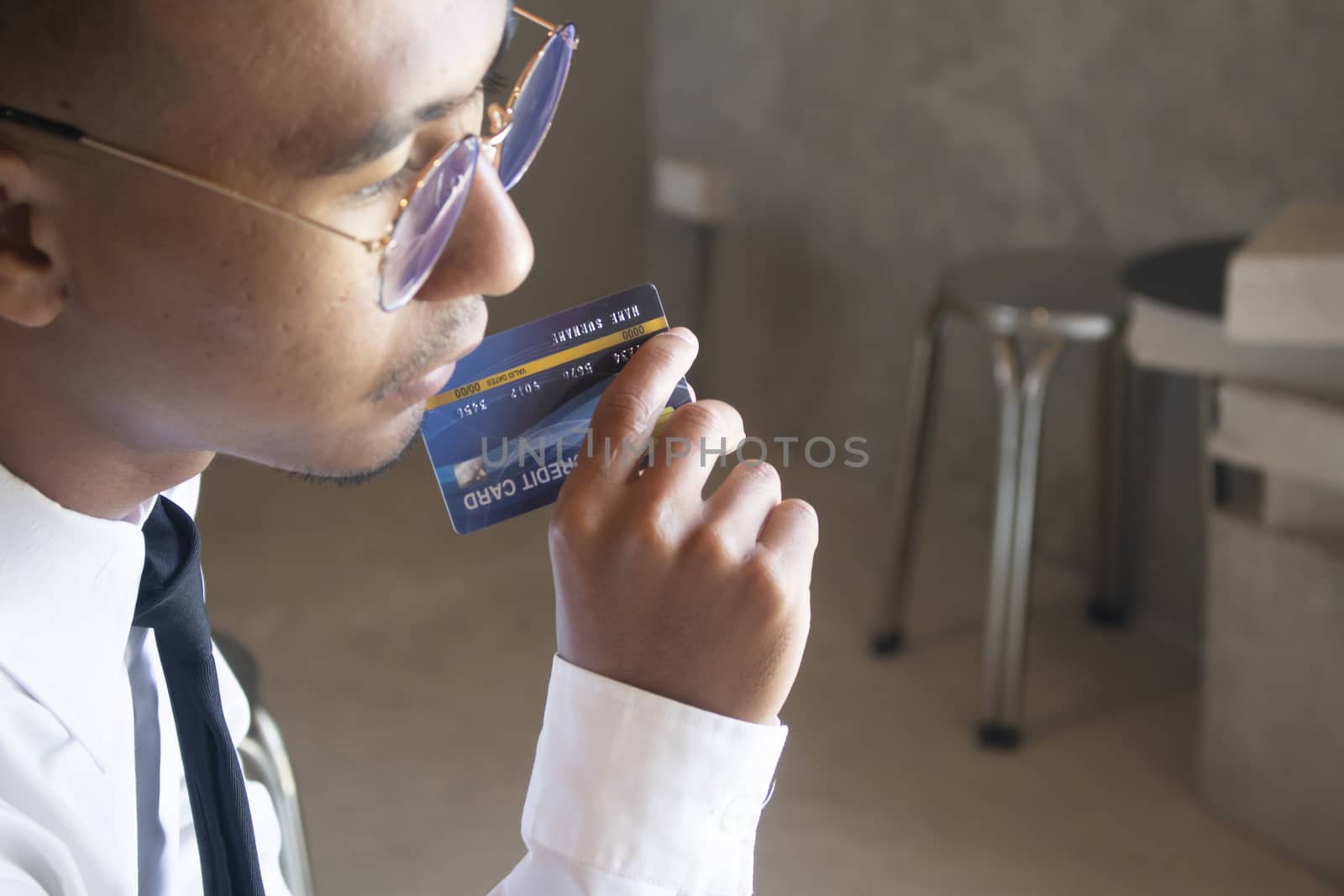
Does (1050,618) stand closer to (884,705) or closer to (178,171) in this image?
(884,705)

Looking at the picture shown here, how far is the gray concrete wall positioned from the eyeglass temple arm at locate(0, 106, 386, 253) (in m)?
1.61

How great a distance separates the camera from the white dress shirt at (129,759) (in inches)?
26.2

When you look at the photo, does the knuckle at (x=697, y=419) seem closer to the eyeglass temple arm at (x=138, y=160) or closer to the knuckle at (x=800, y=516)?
the knuckle at (x=800, y=516)

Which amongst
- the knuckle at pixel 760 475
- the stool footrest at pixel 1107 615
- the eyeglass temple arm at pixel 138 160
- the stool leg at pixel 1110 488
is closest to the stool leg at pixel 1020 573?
the stool leg at pixel 1110 488

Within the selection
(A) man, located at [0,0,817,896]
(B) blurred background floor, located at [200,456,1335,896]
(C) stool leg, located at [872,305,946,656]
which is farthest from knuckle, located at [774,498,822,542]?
(C) stool leg, located at [872,305,946,656]

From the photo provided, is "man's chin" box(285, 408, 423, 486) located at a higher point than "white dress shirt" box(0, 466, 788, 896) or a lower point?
higher

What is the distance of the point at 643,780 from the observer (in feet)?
2.33

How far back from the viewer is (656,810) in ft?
2.34

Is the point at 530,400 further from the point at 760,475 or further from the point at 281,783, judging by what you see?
the point at 281,783

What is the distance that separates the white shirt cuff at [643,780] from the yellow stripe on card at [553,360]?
0.57ft

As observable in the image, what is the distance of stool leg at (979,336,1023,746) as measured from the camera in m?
1.82

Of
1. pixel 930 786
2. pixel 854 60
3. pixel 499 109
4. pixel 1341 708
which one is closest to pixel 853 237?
pixel 854 60

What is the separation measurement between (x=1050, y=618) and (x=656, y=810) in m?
1.67

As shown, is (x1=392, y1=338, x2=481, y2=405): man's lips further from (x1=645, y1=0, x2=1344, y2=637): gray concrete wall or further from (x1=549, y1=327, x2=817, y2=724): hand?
(x1=645, y1=0, x2=1344, y2=637): gray concrete wall
